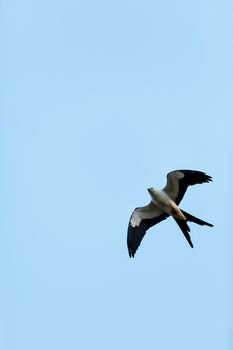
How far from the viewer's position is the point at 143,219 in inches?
606

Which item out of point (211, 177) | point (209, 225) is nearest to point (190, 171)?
point (211, 177)

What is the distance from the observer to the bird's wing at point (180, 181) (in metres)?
14.4

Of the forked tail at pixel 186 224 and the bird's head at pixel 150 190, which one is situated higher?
the bird's head at pixel 150 190

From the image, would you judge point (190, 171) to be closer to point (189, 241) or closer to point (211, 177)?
point (211, 177)

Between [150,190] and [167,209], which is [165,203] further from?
[150,190]

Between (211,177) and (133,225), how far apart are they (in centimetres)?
223

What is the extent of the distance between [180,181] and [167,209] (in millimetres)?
700

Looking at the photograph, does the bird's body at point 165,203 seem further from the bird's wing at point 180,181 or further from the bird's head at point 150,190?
the bird's wing at point 180,181

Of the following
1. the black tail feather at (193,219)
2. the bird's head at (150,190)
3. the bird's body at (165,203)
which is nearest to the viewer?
the black tail feather at (193,219)

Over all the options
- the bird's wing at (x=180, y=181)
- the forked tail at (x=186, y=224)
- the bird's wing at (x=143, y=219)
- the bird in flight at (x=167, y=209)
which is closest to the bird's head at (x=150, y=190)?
the bird in flight at (x=167, y=209)

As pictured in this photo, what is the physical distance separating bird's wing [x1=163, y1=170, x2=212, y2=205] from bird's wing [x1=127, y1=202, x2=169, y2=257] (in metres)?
0.57

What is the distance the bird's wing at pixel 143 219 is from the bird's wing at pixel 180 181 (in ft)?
1.87

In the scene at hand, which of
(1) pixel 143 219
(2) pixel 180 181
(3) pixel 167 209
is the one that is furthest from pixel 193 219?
(1) pixel 143 219

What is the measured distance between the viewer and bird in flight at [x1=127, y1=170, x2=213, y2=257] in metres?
14.3
